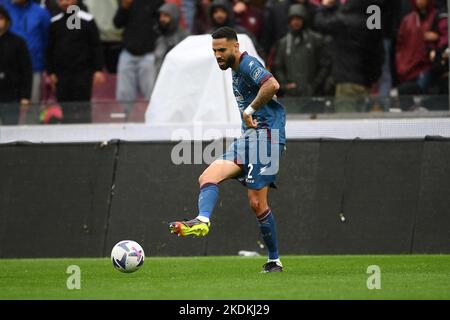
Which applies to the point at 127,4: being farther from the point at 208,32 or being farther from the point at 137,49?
the point at 208,32

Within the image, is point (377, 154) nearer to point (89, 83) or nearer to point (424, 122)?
point (424, 122)

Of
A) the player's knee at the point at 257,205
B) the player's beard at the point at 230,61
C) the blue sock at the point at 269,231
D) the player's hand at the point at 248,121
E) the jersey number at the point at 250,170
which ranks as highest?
the player's beard at the point at 230,61

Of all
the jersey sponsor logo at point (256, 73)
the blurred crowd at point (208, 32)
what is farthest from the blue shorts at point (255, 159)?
the blurred crowd at point (208, 32)

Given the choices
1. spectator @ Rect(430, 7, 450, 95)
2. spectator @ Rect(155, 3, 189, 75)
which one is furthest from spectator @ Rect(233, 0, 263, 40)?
spectator @ Rect(430, 7, 450, 95)

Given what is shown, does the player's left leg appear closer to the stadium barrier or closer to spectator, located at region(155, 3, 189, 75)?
the stadium barrier

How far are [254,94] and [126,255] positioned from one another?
7.61ft

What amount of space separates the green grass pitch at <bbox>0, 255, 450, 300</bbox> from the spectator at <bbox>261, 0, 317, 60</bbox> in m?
5.29

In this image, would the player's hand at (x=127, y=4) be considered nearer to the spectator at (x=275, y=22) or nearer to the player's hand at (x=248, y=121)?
the spectator at (x=275, y=22)

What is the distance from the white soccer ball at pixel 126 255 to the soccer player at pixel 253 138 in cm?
93

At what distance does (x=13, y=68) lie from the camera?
19.7 metres

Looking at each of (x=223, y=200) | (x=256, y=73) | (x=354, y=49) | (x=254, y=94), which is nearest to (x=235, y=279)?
(x=254, y=94)

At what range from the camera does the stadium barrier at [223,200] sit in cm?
1620

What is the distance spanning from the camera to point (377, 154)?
1653 cm
